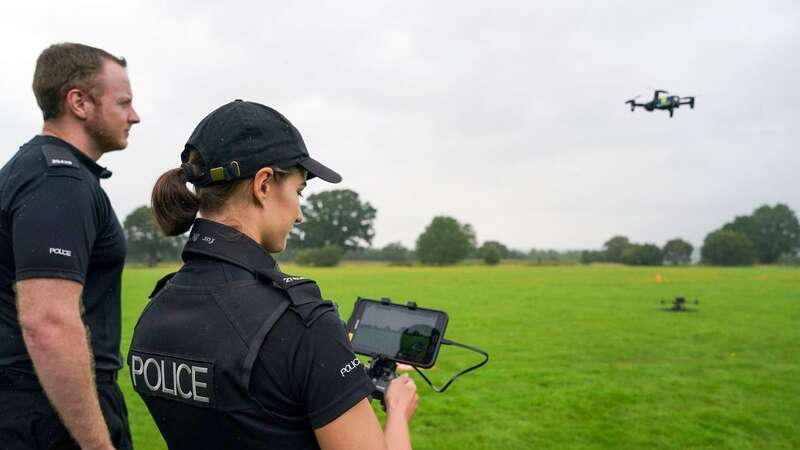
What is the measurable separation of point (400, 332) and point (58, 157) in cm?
173

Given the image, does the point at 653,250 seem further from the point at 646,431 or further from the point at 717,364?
the point at 646,431

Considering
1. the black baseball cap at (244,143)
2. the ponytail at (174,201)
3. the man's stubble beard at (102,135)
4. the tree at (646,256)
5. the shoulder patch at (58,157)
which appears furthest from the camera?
the tree at (646,256)

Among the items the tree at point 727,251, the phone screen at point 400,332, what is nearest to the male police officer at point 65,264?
the phone screen at point 400,332

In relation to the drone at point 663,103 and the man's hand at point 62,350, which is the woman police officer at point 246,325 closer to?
the man's hand at point 62,350

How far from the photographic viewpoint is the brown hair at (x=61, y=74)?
8.86 ft

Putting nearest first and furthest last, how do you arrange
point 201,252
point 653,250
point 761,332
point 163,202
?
point 201,252, point 163,202, point 761,332, point 653,250

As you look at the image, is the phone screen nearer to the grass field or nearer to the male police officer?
the male police officer

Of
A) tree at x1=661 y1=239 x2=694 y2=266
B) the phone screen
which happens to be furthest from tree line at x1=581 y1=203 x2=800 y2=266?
the phone screen

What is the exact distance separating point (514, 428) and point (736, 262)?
105m

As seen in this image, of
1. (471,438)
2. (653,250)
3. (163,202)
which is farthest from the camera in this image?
(653,250)

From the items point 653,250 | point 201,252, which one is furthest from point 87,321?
point 653,250

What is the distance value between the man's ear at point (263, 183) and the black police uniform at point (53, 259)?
41.1 inches

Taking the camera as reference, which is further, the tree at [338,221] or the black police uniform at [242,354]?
the tree at [338,221]

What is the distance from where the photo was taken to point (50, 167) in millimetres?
2545
